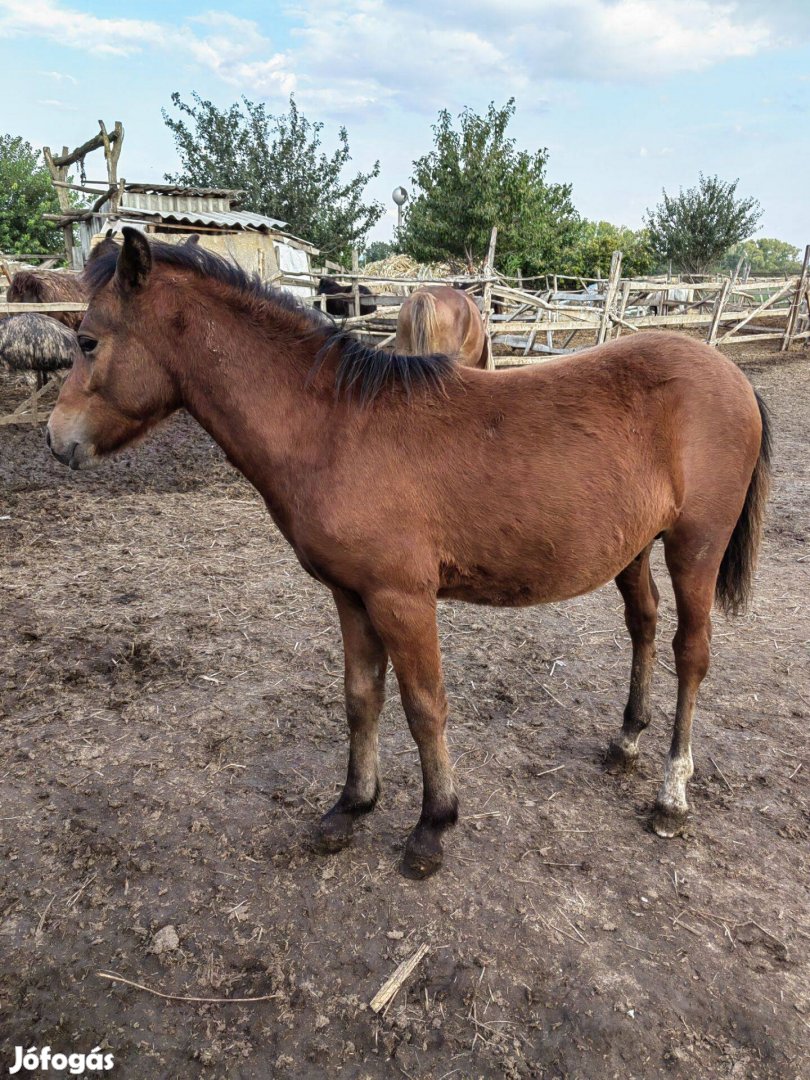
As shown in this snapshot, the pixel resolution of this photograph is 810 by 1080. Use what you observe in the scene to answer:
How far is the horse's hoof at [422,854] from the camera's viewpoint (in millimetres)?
2479

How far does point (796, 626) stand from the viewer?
437 cm

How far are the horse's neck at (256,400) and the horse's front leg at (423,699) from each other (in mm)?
590

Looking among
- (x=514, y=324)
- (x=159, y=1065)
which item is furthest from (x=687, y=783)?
(x=514, y=324)

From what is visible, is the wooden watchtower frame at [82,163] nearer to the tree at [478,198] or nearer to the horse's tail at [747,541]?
the tree at [478,198]

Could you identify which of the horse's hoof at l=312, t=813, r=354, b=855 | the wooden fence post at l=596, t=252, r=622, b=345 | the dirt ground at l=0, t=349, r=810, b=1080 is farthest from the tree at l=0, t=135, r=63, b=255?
the horse's hoof at l=312, t=813, r=354, b=855

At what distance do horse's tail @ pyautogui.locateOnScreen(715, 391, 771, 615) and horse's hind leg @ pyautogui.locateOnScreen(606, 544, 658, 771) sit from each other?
0.32 m

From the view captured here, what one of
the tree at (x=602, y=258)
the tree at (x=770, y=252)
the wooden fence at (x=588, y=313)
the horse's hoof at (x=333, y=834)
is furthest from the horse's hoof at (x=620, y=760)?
the tree at (x=770, y=252)

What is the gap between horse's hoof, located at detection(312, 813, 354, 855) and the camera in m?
2.62

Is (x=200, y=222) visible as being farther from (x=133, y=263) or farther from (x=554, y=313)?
(x=133, y=263)

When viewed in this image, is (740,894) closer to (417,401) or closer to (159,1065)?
(159,1065)

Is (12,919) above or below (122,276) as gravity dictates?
below

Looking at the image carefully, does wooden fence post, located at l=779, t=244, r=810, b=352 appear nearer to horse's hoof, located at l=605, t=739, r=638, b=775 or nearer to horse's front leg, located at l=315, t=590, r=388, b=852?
horse's hoof, located at l=605, t=739, r=638, b=775

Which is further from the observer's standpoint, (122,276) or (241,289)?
(241,289)

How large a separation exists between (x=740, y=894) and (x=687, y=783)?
0.56 meters
